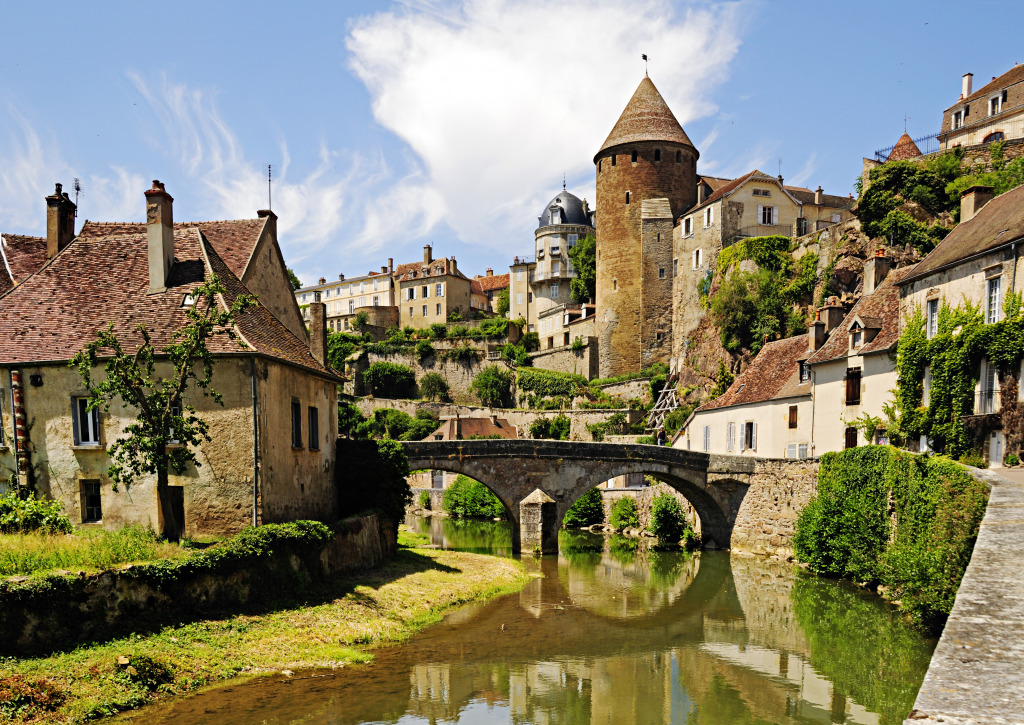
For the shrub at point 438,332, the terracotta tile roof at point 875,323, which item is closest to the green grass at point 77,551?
the terracotta tile roof at point 875,323

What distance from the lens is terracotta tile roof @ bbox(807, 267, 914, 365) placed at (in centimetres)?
2347

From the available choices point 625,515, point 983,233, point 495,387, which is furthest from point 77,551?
point 495,387

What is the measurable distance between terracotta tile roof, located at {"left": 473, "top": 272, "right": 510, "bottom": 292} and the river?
2303 inches

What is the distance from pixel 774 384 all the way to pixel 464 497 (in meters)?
20.4

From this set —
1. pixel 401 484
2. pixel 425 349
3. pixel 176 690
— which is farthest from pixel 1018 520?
pixel 425 349

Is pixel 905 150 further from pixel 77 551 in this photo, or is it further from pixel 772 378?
pixel 77 551

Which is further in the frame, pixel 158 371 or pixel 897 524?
pixel 897 524

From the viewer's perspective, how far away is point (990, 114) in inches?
1734

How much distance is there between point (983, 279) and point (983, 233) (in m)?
2.01

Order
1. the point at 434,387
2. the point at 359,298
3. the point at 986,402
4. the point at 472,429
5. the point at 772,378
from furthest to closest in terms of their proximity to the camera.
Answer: the point at 359,298
the point at 434,387
the point at 472,429
the point at 772,378
the point at 986,402

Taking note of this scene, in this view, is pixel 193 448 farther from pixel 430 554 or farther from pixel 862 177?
pixel 862 177

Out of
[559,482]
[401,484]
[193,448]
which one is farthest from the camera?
[559,482]

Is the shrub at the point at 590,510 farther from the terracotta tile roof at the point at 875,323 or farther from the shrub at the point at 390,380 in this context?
the shrub at the point at 390,380

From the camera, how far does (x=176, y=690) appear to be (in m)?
11.1
